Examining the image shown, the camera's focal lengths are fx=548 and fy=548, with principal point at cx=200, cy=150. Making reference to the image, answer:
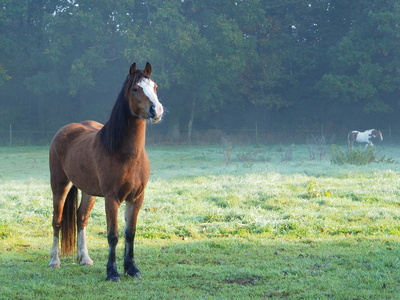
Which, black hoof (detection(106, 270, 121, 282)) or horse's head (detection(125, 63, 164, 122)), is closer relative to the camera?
horse's head (detection(125, 63, 164, 122))

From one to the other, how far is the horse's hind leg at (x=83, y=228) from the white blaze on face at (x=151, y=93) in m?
1.98

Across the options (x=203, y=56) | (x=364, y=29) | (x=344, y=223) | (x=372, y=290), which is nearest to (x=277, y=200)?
(x=344, y=223)

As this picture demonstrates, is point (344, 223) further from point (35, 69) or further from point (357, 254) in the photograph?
point (35, 69)

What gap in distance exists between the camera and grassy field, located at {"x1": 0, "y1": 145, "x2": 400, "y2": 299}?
5488 millimetres

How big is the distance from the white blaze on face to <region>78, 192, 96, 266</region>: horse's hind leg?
1.98 meters

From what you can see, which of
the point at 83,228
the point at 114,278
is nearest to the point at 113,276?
the point at 114,278

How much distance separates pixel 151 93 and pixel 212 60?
31317 millimetres

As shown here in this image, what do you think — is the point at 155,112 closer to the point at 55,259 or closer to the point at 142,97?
the point at 142,97

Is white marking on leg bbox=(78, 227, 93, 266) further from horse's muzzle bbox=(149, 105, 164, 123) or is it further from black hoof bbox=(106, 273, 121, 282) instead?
horse's muzzle bbox=(149, 105, 164, 123)

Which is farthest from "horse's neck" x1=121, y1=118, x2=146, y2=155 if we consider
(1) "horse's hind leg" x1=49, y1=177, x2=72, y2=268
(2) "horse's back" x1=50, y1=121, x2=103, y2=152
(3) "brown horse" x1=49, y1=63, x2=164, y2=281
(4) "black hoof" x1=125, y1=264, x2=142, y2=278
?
(1) "horse's hind leg" x1=49, y1=177, x2=72, y2=268

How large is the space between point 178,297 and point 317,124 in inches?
1455

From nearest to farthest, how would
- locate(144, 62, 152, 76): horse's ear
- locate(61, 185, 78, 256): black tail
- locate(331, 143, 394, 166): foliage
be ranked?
locate(144, 62, 152, 76): horse's ear < locate(61, 185, 78, 256): black tail < locate(331, 143, 394, 166): foliage

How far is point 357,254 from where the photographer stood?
6.90 m

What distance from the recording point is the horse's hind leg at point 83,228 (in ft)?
22.2
